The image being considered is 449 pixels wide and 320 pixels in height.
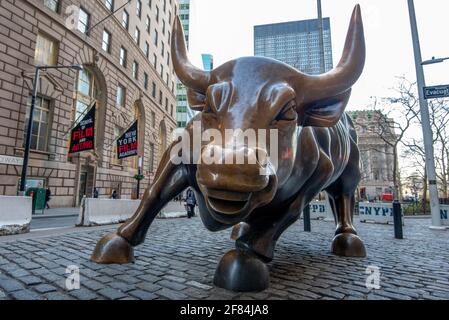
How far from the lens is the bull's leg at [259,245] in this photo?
227 cm

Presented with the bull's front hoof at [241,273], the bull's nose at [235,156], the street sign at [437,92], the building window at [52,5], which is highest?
the building window at [52,5]

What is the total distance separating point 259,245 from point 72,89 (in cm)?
1991

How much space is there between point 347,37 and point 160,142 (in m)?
36.6

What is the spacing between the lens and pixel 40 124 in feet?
55.6

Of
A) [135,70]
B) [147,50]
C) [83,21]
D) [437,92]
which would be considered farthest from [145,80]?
[437,92]

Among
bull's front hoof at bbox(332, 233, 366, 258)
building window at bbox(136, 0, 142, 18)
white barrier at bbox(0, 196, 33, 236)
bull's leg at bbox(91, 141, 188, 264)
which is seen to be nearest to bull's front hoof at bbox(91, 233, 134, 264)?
bull's leg at bbox(91, 141, 188, 264)

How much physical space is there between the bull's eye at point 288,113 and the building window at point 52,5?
2062cm

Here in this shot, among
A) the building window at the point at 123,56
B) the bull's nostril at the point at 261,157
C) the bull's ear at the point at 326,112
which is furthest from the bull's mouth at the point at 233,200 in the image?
the building window at the point at 123,56

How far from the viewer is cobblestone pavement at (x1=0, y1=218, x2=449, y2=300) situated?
2.19m

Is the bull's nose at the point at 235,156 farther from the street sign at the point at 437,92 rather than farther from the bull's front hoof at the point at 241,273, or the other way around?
the street sign at the point at 437,92

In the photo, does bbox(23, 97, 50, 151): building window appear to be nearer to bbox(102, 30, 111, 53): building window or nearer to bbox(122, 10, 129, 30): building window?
bbox(102, 30, 111, 53): building window

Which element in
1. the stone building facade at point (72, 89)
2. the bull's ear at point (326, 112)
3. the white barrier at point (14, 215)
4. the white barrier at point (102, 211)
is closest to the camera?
the bull's ear at point (326, 112)
